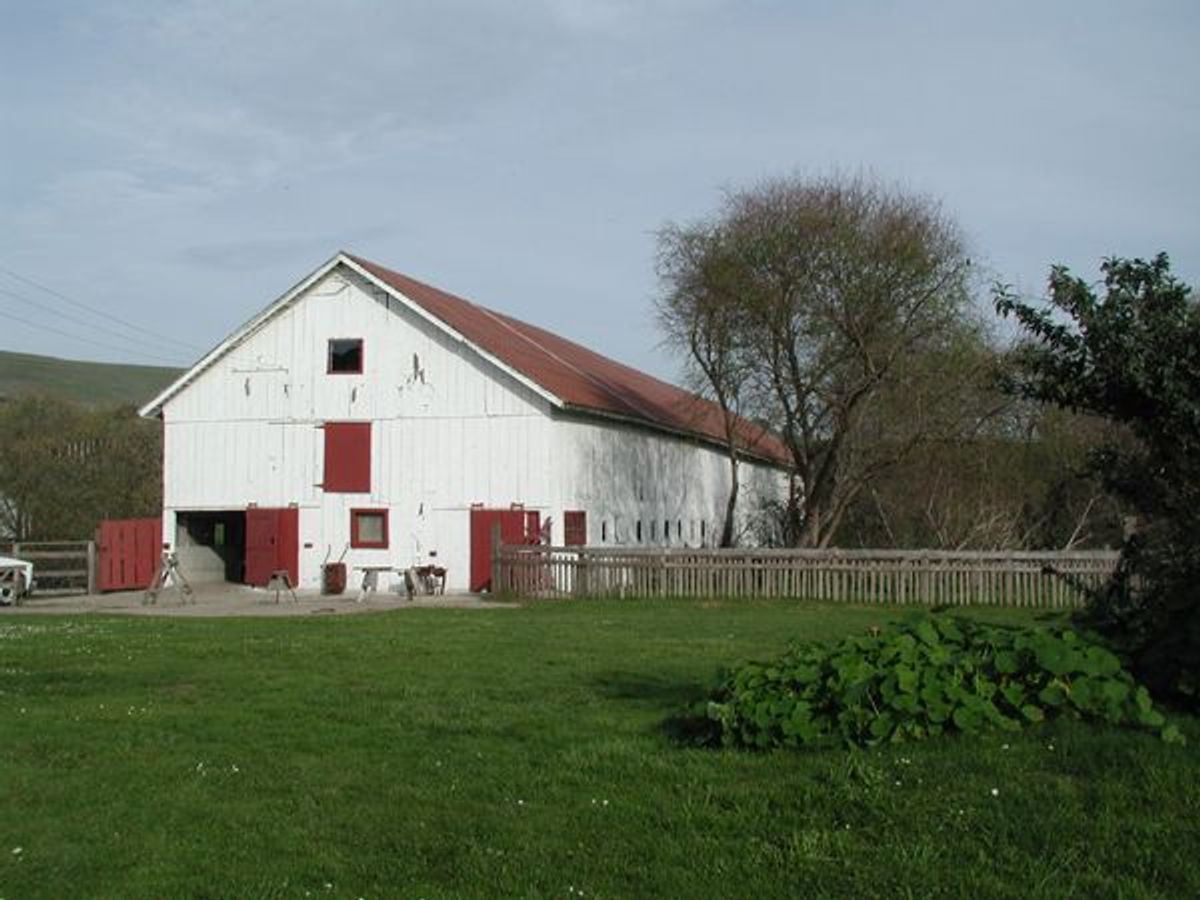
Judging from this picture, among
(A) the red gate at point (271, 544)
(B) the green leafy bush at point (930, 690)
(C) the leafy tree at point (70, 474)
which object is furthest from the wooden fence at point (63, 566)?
(B) the green leafy bush at point (930, 690)

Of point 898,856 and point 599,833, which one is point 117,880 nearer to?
point 599,833

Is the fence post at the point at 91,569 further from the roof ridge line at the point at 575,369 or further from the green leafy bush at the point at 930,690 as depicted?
the green leafy bush at the point at 930,690

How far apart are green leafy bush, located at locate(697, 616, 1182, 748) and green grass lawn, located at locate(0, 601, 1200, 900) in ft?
0.46

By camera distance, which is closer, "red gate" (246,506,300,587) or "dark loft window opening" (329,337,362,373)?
"dark loft window opening" (329,337,362,373)

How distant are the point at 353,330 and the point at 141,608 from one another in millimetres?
9054

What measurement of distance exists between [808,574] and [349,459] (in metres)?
12.7

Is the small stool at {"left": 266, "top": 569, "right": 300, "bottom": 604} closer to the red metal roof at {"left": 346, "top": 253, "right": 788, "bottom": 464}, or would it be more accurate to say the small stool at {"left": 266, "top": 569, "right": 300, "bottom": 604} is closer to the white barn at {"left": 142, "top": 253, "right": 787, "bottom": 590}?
the white barn at {"left": 142, "top": 253, "right": 787, "bottom": 590}

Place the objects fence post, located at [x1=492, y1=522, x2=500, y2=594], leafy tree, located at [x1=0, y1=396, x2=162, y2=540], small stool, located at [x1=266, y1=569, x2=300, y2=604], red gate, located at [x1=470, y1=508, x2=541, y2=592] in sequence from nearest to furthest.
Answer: fence post, located at [x1=492, y1=522, x2=500, y2=594] < small stool, located at [x1=266, y1=569, x2=300, y2=604] < red gate, located at [x1=470, y1=508, x2=541, y2=592] < leafy tree, located at [x1=0, y1=396, x2=162, y2=540]

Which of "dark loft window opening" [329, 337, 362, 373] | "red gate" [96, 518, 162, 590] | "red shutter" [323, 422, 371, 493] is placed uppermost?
"dark loft window opening" [329, 337, 362, 373]

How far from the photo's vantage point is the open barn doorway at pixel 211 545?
36.2m

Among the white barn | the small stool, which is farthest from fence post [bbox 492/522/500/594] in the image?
the small stool

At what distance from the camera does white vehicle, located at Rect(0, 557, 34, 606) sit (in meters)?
29.9

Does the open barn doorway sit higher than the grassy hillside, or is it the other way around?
the grassy hillside

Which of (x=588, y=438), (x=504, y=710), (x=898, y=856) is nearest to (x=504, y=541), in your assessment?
(x=588, y=438)
